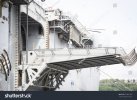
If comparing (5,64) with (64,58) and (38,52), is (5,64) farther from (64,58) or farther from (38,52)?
(64,58)

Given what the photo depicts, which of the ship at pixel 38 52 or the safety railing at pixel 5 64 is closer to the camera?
the safety railing at pixel 5 64

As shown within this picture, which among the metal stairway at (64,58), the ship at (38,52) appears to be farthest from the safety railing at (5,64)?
the metal stairway at (64,58)

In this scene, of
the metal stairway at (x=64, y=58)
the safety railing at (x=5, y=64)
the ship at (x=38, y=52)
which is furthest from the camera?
the metal stairway at (x=64, y=58)

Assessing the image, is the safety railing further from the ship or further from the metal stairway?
the metal stairway

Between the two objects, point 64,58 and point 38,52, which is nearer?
point 64,58

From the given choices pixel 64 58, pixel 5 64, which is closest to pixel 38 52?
pixel 64 58

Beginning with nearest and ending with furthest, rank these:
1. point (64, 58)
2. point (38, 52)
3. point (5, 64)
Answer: point (5, 64)
point (64, 58)
point (38, 52)

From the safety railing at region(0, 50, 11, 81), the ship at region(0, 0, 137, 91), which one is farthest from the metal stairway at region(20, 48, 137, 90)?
the safety railing at region(0, 50, 11, 81)

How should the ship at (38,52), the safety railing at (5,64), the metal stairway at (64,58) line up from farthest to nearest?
the metal stairway at (64,58), the ship at (38,52), the safety railing at (5,64)

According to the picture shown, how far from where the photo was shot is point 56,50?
36.9 m

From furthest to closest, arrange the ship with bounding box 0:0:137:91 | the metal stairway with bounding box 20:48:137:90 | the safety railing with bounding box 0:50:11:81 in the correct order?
the metal stairway with bounding box 20:48:137:90
the ship with bounding box 0:0:137:91
the safety railing with bounding box 0:50:11:81

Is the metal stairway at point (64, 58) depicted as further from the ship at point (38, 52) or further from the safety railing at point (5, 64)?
the safety railing at point (5, 64)

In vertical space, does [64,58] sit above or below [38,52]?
below

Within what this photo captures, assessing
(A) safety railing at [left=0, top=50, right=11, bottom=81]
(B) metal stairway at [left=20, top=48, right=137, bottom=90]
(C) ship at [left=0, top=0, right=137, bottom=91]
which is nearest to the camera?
(A) safety railing at [left=0, top=50, right=11, bottom=81]
